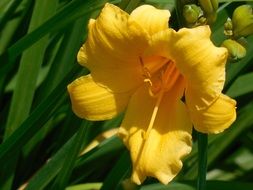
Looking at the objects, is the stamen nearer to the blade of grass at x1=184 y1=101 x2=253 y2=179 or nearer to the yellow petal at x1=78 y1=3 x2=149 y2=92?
the yellow petal at x1=78 y1=3 x2=149 y2=92

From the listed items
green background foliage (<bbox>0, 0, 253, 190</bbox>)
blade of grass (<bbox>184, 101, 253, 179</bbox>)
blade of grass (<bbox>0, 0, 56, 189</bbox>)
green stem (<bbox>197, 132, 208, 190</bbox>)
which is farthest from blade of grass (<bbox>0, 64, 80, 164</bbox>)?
blade of grass (<bbox>184, 101, 253, 179</bbox>)

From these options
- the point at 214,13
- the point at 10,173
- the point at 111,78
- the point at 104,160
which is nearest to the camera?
the point at 214,13

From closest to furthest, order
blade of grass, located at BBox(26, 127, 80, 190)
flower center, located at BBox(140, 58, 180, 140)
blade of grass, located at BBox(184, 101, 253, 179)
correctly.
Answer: flower center, located at BBox(140, 58, 180, 140), blade of grass, located at BBox(26, 127, 80, 190), blade of grass, located at BBox(184, 101, 253, 179)

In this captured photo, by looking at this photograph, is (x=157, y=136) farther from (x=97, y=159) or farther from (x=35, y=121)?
(x=97, y=159)

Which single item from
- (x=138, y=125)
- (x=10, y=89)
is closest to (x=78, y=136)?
(x=138, y=125)

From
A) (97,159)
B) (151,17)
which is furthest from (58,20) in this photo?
(97,159)

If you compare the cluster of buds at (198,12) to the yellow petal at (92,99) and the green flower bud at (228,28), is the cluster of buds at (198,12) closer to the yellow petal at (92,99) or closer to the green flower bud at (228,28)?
the green flower bud at (228,28)

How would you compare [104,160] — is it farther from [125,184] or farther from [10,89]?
[125,184]

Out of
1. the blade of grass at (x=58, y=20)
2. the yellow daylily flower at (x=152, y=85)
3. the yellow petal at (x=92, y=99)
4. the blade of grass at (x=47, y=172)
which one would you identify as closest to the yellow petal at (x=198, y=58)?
the yellow daylily flower at (x=152, y=85)
